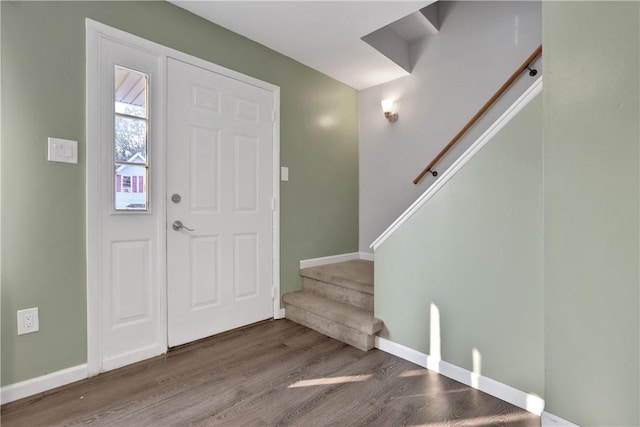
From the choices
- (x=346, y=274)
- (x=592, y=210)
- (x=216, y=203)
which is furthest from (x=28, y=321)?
(x=592, y=210)

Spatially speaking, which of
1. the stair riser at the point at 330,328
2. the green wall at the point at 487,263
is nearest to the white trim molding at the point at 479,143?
the green wall at the point at 487,263

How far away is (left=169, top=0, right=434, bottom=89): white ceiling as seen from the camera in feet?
7.15

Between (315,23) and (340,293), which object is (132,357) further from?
(315,23)

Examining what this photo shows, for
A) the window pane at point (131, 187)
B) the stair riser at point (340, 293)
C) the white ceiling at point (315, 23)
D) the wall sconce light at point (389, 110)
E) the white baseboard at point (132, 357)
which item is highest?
the white ceiling at point (315, 23)

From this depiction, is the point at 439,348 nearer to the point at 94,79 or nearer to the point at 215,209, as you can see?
the point at 215,209

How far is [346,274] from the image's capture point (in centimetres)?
279

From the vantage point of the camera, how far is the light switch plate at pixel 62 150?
172cm

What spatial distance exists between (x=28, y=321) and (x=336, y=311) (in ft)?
6.09

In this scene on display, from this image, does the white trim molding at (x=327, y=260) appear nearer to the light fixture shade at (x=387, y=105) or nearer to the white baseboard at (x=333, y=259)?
the white baseboard at (x=333, y=259)

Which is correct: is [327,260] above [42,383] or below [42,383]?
above

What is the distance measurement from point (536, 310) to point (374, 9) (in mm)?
2146

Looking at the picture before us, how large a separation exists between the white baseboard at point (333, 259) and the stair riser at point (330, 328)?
456 mm

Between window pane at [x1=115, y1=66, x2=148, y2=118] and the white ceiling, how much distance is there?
617 mm

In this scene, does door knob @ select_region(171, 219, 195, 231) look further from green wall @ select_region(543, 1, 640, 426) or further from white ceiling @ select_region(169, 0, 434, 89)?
green wall @ select_region(543, 1, 640, 426)
